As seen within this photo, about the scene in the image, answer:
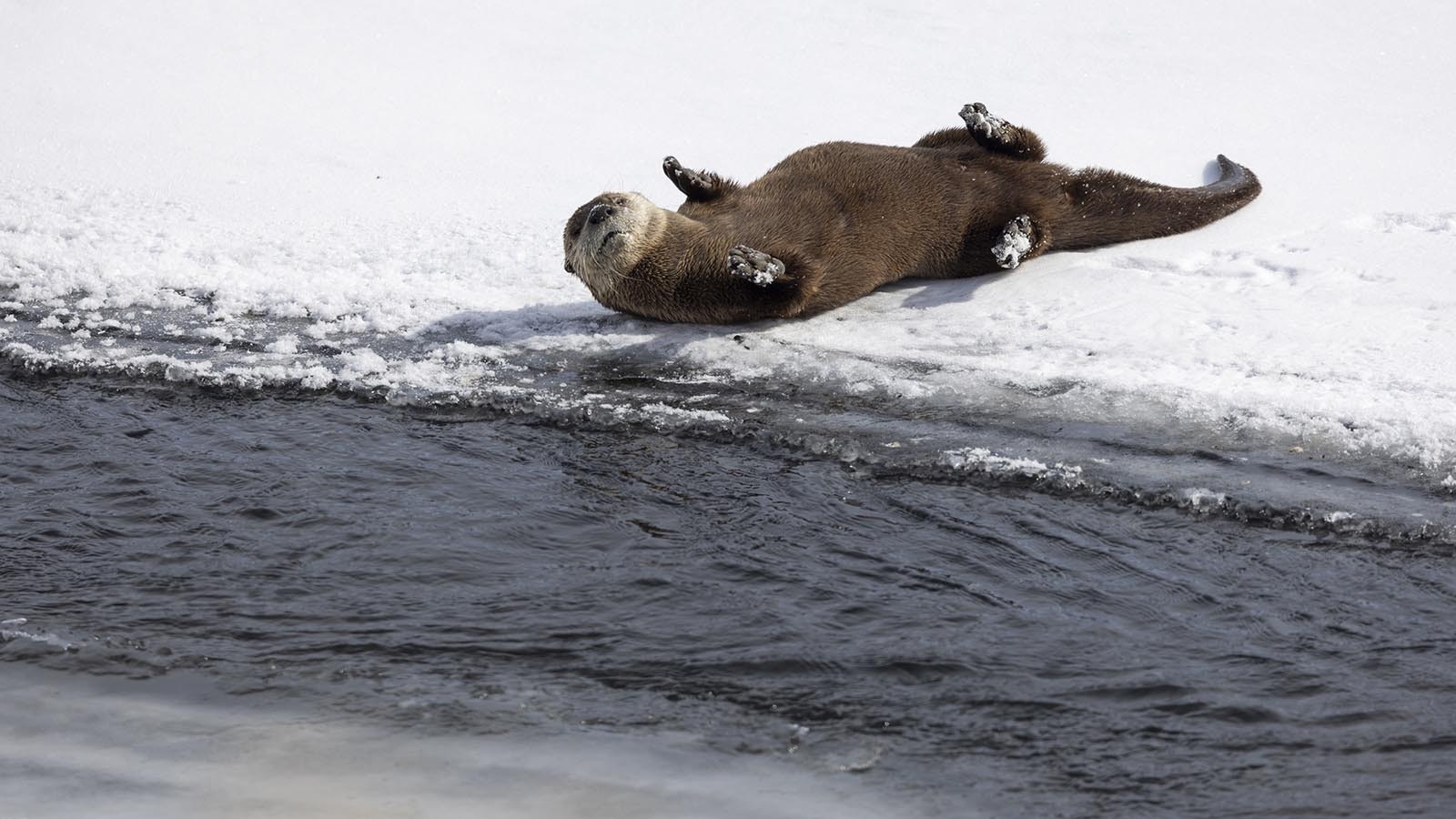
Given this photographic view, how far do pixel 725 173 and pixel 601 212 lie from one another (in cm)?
172

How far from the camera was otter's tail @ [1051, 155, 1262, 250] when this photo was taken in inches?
232

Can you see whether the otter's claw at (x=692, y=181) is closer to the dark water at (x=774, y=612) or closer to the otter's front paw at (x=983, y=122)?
the otter's front paw at (x=983, y=122)

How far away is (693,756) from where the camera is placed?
2738 millimetres

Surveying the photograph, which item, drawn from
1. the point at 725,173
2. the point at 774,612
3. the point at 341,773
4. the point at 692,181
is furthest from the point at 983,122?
the point at 341,773

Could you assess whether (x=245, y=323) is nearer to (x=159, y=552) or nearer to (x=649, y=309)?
(x=649, y=309)

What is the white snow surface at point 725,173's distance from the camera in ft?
16.1

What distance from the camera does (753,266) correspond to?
5156 millimetres

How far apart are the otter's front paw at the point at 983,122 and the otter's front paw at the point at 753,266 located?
1.19 meters

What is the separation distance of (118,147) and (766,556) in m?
5.46

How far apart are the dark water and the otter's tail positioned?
2207mm

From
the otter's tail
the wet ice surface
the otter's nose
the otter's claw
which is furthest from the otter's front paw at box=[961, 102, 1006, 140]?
the wet ice surface

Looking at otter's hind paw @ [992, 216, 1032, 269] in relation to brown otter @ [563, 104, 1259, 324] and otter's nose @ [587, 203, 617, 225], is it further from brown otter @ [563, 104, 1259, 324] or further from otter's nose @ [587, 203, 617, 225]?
otter's nose @ [587, 203, 617, 225]

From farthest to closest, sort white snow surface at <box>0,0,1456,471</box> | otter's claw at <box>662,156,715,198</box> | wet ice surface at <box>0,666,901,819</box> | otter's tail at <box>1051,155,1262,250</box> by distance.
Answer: otter's tail at <box>1051,155,1262,250</box> < otter's claw at <box>662,156,715,198</box> < white snow surface at <box>0,0,1456,471</box> < wet ice surface at <box>0,666,901,819</box>

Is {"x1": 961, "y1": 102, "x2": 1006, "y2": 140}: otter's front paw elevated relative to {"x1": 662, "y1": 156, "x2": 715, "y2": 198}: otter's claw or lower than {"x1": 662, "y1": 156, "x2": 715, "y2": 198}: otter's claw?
elevated
